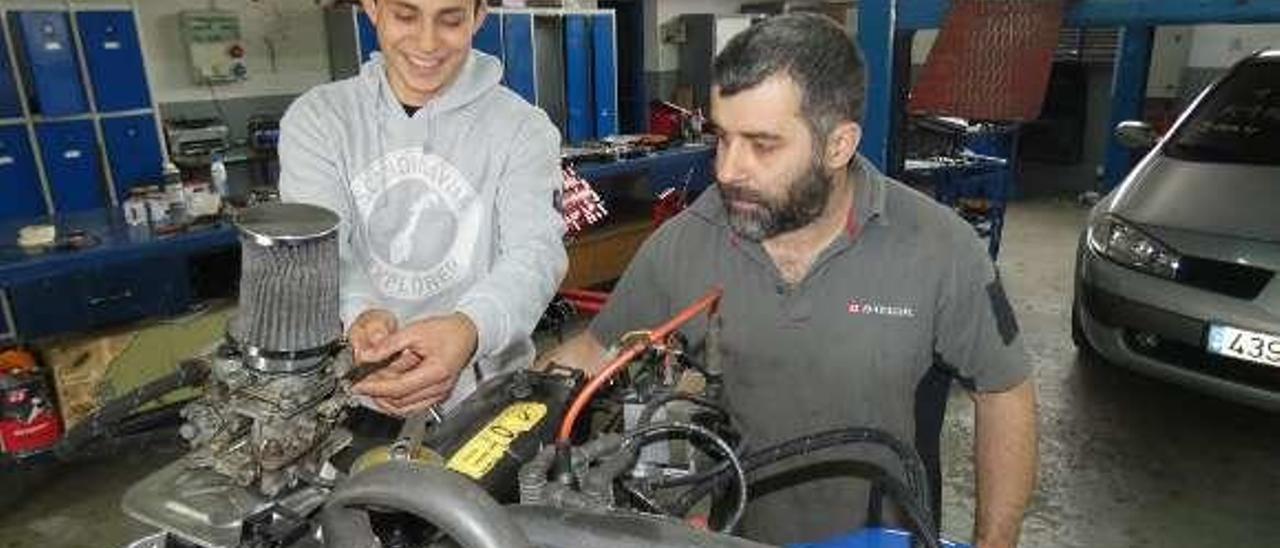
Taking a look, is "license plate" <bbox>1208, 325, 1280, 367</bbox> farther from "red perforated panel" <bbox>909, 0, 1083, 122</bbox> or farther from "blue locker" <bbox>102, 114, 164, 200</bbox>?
"blue locker" <bbox>102, 114, 164, 200</bbox>

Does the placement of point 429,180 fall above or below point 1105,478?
above

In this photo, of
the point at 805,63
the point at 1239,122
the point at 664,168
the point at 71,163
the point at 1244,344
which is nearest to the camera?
the point at 805,63

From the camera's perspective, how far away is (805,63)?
49.3 inches

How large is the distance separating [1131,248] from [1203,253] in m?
0.26

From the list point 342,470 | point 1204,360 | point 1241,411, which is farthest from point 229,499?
point 1241,411

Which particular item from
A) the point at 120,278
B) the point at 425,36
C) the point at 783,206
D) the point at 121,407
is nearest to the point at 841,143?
the point at 783,206

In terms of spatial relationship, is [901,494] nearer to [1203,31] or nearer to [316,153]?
[316,153]

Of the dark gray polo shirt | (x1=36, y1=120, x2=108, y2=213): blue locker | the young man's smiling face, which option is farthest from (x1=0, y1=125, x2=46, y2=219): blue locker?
the dark gray polo shirt

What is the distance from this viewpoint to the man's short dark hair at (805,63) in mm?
1246

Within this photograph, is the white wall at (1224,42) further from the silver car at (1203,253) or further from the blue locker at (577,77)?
the blue locker at (577,77)

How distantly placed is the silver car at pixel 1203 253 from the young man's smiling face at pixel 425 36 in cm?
269

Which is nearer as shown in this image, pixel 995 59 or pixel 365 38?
pixel 995 59

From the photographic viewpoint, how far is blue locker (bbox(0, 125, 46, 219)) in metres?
3.98

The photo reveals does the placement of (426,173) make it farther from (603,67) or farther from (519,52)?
(603,67)
